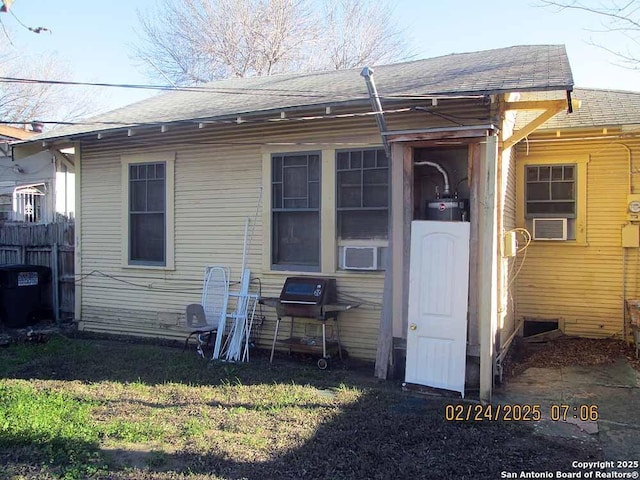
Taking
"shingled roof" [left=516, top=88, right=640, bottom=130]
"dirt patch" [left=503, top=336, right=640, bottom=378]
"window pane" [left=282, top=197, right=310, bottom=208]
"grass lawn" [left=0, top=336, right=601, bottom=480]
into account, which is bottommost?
"grass lawn" [left=0, top=336, right=601, bottom=480]

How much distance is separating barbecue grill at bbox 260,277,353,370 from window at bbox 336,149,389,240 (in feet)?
2.45

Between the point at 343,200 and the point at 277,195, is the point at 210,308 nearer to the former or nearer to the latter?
the point at 277,195

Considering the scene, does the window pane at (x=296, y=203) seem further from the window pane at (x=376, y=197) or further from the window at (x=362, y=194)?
the window pane at (x=376, y=197)

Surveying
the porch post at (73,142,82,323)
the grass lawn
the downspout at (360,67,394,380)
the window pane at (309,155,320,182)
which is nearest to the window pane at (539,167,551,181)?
the downspout at (360,67,394,380)

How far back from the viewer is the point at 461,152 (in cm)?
691

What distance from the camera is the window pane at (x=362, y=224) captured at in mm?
7188

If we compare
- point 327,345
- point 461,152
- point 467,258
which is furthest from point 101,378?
point 461,152

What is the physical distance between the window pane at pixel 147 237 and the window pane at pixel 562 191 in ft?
19.9

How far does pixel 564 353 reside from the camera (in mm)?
7566

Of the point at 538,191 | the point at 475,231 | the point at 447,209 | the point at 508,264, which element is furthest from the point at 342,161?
the point at 538,191

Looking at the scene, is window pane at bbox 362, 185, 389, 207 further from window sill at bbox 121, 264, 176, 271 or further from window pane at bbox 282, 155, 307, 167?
window sill at bbox 121, 264, 176, 271

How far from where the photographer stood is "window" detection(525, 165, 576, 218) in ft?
27.5

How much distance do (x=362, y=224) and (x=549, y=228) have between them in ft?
9.99

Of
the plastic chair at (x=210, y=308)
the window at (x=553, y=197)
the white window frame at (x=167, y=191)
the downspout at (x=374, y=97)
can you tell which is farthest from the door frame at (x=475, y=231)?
the white window frame at (x=167, y=191)
